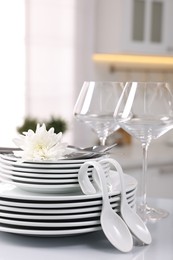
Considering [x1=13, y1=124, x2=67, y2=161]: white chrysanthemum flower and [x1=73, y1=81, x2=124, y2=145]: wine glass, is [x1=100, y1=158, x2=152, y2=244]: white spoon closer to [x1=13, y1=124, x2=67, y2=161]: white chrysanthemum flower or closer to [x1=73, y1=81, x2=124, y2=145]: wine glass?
[x1=13, y1=124, x2=67, y2=161]: white chrysanthemum flower

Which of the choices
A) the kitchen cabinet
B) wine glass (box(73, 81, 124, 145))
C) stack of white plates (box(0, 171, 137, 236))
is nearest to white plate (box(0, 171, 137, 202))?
stack of white plates (box(0, 171, 137, 236))

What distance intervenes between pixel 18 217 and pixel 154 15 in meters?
2.45

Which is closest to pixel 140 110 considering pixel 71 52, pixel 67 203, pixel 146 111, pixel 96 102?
pixel 146 111

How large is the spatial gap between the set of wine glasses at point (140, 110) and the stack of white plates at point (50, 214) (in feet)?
0.69

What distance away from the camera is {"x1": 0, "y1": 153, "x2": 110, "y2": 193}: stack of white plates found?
840 millimetres

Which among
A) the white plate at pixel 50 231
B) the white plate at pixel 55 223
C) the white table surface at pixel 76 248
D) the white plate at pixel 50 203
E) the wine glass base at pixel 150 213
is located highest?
the white plate at pixel 50 203

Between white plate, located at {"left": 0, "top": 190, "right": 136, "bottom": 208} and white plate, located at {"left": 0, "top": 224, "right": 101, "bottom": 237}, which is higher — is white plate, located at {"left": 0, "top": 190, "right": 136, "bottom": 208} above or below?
above

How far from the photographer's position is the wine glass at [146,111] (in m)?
0.96

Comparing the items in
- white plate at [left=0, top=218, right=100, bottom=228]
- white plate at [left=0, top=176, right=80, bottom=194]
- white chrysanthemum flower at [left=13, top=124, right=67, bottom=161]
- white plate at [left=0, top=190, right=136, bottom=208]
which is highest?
white chrysanthemum flower at [left=13, top=124, right=67, bottom=161]

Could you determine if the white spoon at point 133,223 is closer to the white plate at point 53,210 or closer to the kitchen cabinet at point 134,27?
the white plate at point 53,210

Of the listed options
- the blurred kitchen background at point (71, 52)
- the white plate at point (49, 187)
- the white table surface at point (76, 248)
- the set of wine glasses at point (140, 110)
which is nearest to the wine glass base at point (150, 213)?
the set of wine glasses at point (140, 110)

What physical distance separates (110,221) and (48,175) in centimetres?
13

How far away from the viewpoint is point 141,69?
3348mm

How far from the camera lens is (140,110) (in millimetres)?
997
